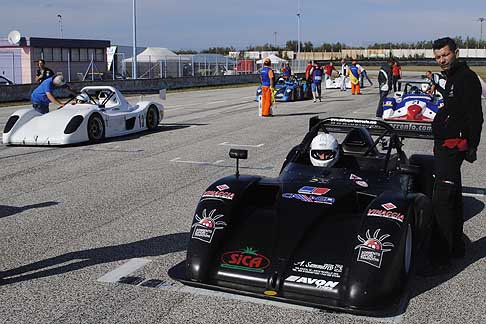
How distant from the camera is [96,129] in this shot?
14047 millimetres

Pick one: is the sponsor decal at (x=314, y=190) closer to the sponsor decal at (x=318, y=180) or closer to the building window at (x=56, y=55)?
the sponsor decal at (x=318, y=180)

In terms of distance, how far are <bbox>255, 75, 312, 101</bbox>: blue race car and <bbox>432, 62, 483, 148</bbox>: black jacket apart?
22070mm

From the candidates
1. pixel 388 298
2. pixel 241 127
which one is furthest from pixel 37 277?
pixel 241 127

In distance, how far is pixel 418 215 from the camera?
217 inches

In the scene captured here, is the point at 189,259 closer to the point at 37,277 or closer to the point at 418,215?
the point at 37,277

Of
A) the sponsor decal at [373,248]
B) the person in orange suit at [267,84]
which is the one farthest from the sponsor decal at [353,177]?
the person in orange suit at [267,84]

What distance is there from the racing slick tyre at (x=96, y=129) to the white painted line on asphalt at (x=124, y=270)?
8.26 meters

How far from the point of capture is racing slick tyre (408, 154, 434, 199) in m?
7.40

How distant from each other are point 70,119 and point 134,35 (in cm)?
2653

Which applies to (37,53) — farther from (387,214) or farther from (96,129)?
(387,214)

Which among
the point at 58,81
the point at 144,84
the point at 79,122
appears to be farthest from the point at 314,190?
the point at 144,84

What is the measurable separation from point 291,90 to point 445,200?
22.6 meters

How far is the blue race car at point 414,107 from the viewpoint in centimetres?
1739

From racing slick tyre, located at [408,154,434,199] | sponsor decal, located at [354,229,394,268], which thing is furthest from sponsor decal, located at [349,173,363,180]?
racing slick tyre, located at [408,154,434,199]
